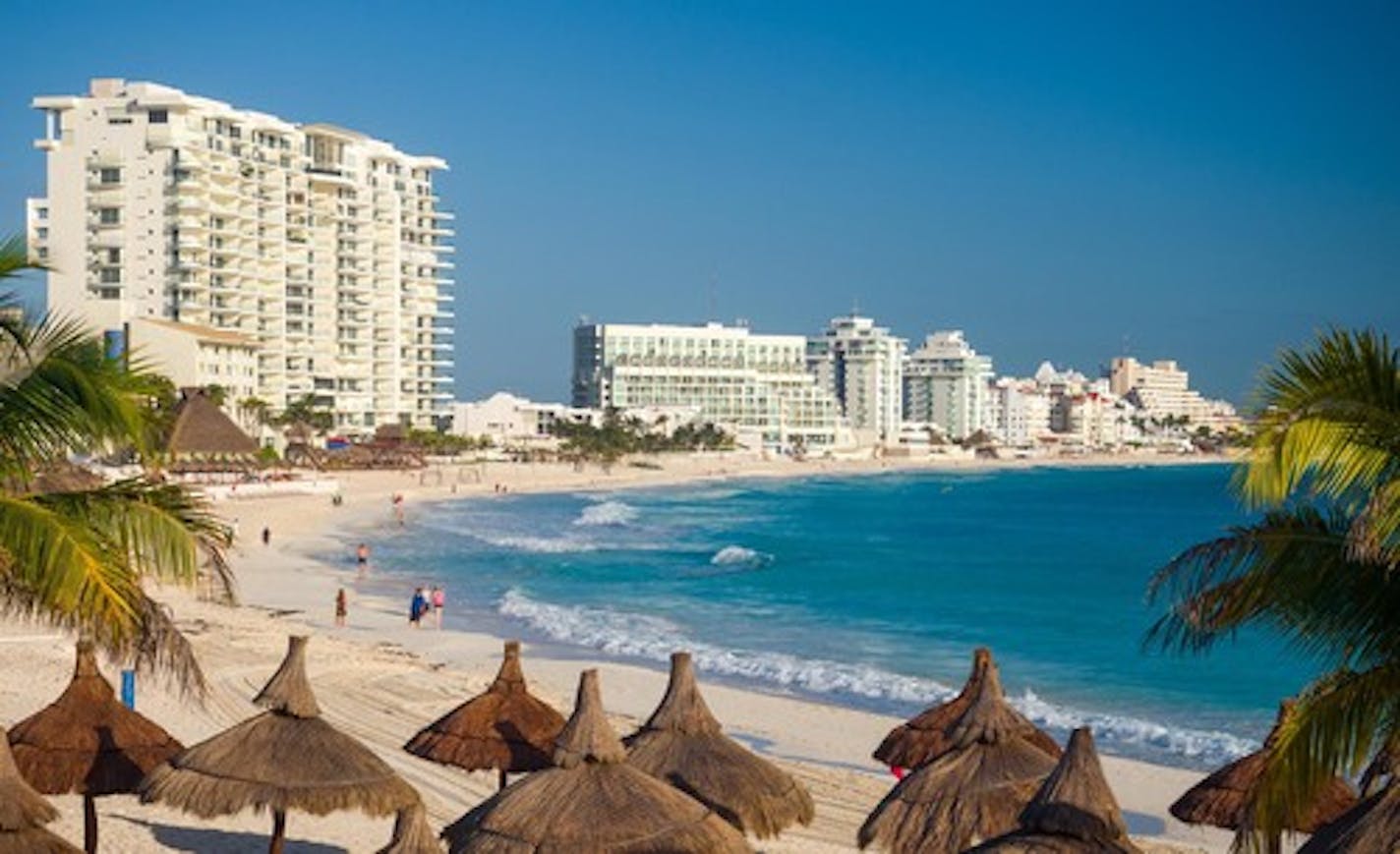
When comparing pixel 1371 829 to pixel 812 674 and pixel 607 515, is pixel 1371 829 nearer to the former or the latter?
pixel 812 674

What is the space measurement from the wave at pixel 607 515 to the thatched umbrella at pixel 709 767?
5441 cm

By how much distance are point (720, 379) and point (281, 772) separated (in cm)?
15792

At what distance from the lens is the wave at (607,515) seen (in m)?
66.6

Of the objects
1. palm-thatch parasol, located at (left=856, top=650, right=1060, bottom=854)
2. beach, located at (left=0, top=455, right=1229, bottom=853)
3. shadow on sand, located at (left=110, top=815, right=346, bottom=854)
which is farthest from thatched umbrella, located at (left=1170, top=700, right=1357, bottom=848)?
shadow on sand, located at (left=110, top=815, right=346, bottom=854)

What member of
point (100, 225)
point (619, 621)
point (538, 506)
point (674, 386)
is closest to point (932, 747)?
point (619, 621)

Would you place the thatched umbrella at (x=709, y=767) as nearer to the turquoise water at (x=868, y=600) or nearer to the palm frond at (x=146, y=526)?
the turquoise water at (x=868, y=600)

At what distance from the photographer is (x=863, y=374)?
18475 centimetres

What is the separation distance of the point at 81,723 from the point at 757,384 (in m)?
158

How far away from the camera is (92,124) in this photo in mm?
91875

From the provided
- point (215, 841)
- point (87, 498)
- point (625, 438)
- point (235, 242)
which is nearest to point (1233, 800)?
point (215, 841)

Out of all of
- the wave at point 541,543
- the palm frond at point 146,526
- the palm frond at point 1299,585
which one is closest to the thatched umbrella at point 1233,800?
the palm frond at point 1299,585

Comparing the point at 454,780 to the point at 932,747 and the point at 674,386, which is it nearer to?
the point at 932,747

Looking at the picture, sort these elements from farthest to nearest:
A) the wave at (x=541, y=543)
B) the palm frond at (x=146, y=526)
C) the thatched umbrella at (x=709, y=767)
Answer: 1. the wave at (x=541, y=543)
2. the thatched umbrella at (x=709, y=767)
3. the palm frond at (x=146, y=526)

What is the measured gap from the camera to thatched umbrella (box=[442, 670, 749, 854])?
772 centimetres
